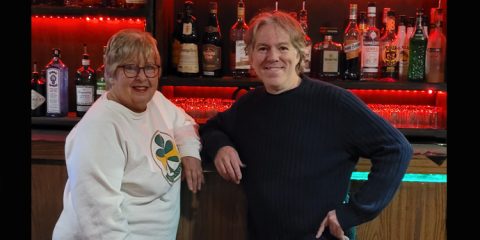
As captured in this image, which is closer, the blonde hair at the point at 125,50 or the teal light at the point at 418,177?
the blonde hair at the point at 125,50

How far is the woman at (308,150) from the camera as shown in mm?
1487

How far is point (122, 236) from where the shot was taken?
141 cm

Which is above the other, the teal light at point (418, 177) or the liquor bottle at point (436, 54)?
the liquor bottle at point (436, 54)

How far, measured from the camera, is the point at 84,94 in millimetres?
2359

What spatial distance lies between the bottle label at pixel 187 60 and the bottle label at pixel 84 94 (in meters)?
0.39

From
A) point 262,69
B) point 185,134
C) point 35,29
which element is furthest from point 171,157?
point 35,29

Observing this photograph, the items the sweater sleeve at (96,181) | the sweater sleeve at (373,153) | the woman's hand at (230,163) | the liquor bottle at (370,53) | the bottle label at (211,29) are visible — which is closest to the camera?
the sweater sleeve at (96,181)

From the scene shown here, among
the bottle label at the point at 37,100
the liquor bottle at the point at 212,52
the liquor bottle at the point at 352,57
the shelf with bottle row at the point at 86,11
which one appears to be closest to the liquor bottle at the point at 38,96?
the bottle label at the point at 37,100

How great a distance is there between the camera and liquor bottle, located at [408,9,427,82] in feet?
7.55

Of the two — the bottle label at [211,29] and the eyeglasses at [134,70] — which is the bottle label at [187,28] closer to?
the bottle label at [211,29]

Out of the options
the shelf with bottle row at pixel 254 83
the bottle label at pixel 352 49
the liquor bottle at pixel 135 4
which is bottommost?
the shelf with bottle row at pixel 254 83

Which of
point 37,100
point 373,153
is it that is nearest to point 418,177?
point 373,153
